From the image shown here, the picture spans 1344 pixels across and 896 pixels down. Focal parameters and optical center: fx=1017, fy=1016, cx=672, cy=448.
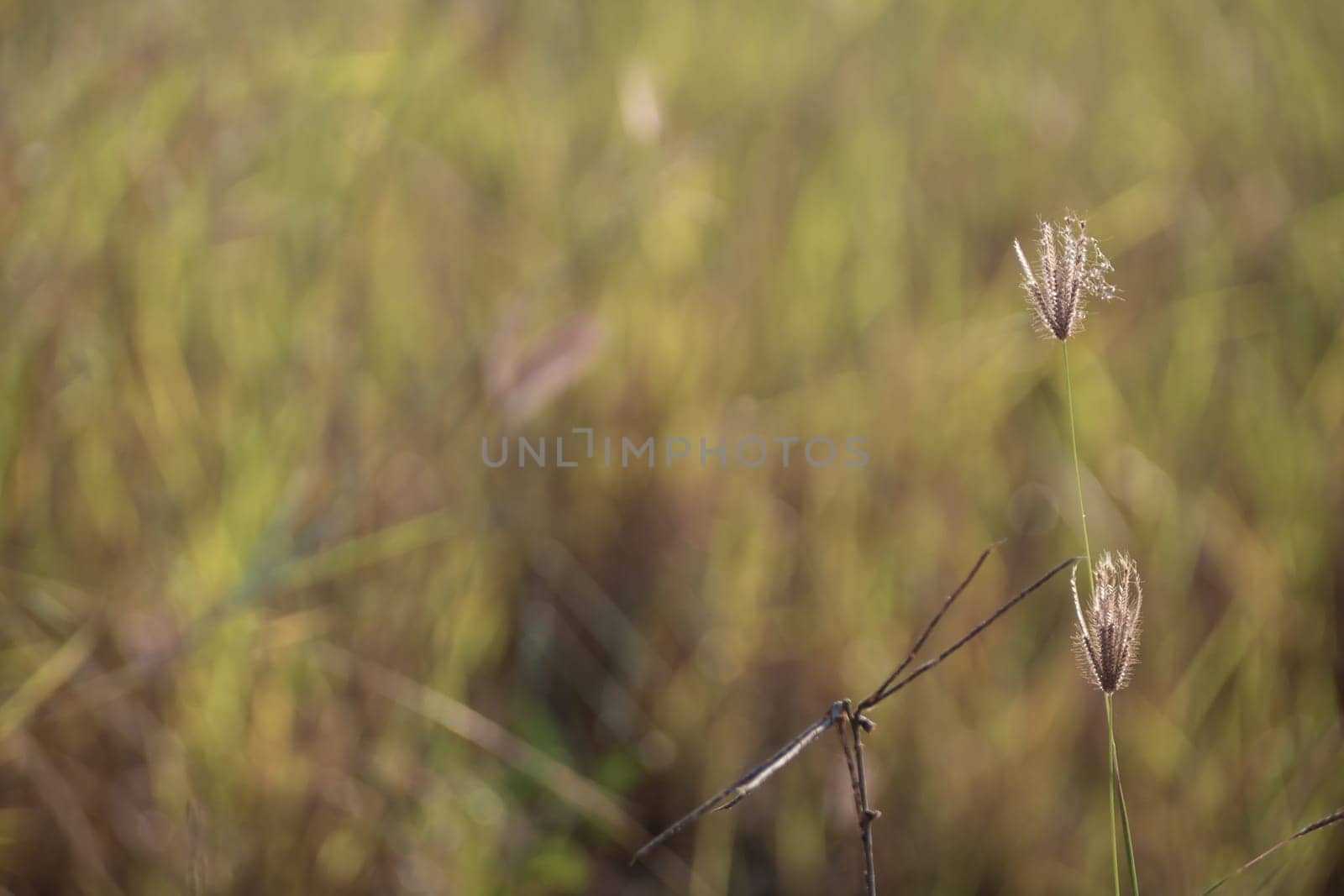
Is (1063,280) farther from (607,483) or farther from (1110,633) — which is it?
(607,483)

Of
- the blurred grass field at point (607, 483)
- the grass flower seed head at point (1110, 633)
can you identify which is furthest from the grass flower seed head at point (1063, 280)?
the blurred grass field at point (607, 483)

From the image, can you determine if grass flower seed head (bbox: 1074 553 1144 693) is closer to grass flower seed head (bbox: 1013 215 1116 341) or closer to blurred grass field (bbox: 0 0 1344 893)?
grass flower seed head (bbox: 1013 215 1116 341)

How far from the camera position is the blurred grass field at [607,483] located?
30.1 inches

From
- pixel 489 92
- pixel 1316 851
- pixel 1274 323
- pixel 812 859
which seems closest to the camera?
pixel 1316 851

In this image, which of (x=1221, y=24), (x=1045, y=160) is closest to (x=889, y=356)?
(x=1045, y=160)

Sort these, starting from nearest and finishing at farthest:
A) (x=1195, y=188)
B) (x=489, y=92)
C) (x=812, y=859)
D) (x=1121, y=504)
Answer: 1. (x=812, y=859)
2. (x=1121, y=504)
3. (x=1195, y=188)
4. (x=489, y=92)

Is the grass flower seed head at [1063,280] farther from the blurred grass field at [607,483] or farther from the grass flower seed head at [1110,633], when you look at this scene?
the blurred grass field at [607,483]

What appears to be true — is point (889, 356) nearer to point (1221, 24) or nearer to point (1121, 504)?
point (1121, 504)

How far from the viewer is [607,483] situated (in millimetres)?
1024

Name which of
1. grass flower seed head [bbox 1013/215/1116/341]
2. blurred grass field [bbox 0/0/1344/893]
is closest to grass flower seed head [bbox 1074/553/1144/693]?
grass flower seed head [bbox 1013/215/1116/341]

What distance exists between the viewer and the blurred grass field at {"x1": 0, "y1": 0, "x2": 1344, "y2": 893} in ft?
2.51

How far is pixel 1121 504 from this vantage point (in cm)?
97

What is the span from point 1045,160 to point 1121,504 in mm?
575

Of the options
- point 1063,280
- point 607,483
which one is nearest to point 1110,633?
point 1063,280
